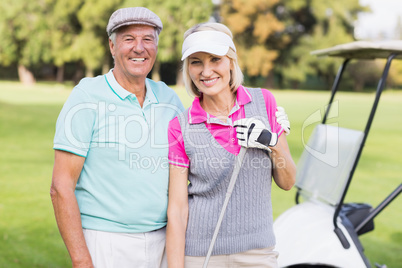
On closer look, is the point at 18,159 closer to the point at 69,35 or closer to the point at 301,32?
the point at 69,35

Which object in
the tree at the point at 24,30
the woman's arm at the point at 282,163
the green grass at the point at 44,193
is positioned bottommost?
the green grass at the point at 44,193

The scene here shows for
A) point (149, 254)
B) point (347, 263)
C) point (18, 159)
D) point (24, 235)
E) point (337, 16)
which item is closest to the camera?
point (149, 254)

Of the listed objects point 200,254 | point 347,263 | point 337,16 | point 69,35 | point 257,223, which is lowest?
point 347,263

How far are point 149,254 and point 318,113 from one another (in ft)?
5.14

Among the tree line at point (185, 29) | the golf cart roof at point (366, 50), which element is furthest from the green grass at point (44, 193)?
the tree line at point (185, 29)

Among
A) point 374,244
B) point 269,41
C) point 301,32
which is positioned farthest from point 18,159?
point 301,32

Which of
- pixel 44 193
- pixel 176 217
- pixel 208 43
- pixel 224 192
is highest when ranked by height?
pixel 208 43

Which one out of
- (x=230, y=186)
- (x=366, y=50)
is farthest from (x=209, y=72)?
(x=366, y=50)

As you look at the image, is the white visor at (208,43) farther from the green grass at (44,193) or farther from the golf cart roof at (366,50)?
the green grass at (44,193)

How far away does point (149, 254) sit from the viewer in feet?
7.39

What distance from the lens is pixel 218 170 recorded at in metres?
2.10

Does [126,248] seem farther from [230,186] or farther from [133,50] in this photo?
[133,50]

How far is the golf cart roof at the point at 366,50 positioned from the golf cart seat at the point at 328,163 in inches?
19.4

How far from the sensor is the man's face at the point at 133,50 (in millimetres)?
2238
